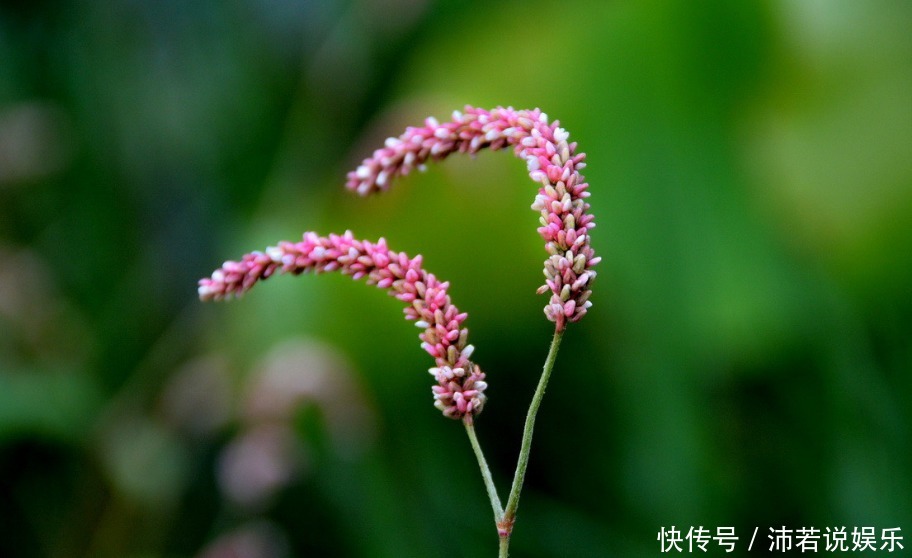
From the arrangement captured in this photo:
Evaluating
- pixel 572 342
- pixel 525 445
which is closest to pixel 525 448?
pixel 525 445

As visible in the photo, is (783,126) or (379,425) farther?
(783,126)

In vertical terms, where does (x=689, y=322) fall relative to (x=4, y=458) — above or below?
above

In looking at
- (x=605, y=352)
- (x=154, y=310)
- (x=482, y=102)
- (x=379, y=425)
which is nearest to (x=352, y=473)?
(x=379, y=425)

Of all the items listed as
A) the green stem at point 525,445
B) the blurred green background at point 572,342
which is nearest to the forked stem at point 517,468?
the green stem at point 525,445


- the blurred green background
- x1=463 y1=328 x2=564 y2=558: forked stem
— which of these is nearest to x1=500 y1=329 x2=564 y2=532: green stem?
x1=463 y1=328 x2=564 y2=558: forked stem

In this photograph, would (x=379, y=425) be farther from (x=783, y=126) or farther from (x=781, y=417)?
(x=783, y=126)
